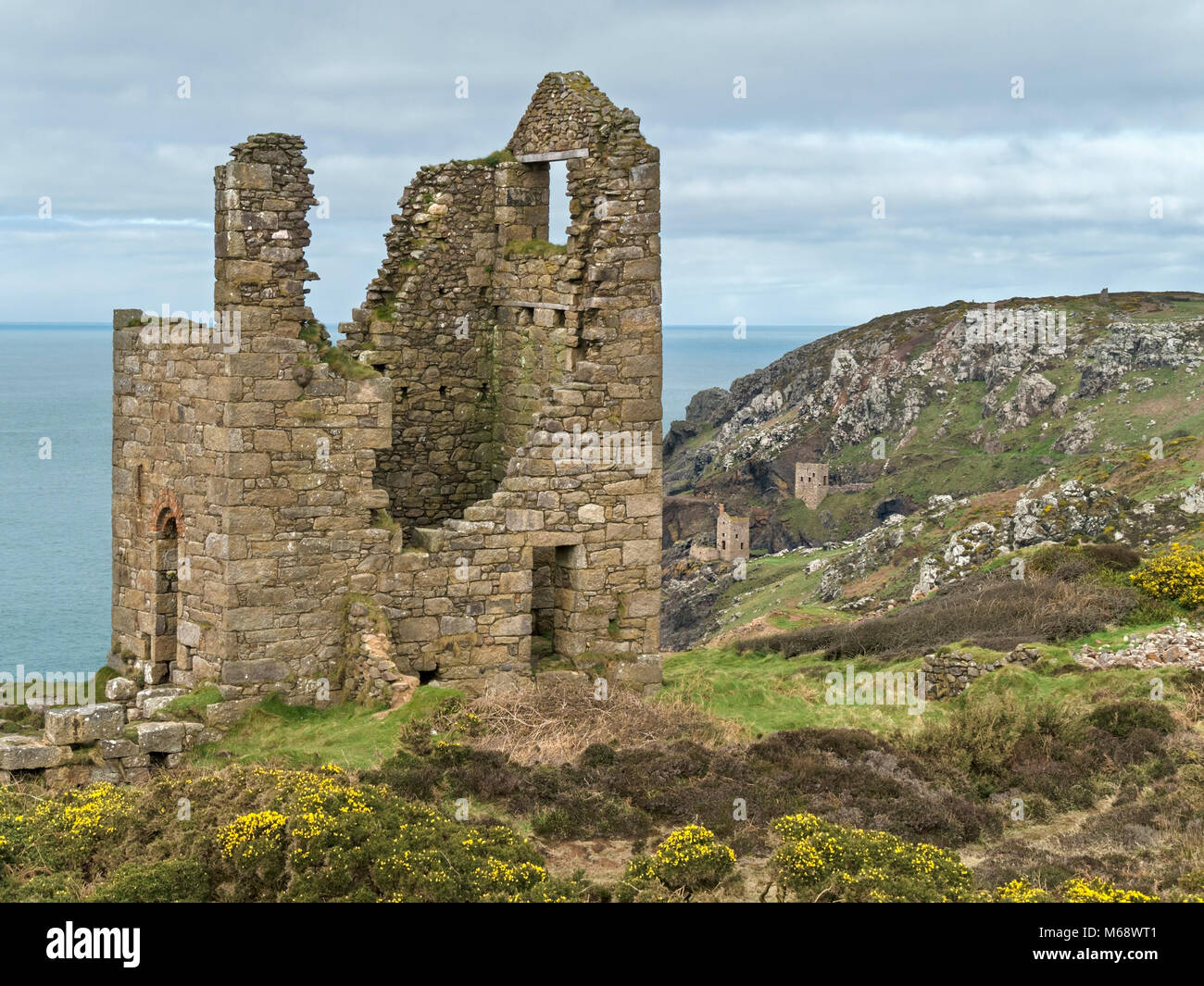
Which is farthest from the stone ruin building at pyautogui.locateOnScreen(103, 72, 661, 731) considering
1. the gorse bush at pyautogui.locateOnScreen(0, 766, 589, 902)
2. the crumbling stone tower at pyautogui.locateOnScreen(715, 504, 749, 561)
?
the crumbling stone tower at pyautogui.locateOnScreen(715, 504, 749, 561)

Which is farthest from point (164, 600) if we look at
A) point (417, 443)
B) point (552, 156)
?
point (552, 156)

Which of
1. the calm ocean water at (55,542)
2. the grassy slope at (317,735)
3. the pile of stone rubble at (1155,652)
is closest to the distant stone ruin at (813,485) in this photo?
the calm ocean water at (55,542)

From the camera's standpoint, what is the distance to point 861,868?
37.2ft

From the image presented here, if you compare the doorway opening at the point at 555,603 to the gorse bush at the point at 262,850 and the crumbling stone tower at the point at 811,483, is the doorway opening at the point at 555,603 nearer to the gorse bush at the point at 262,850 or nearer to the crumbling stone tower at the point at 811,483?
the gorse bush at the point at 262,850

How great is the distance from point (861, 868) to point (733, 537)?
7633cm

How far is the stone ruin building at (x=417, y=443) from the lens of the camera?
52.5ft

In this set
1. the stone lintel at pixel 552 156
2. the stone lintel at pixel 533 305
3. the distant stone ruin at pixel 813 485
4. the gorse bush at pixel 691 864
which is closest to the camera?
the gorse bush at pixel 691 864

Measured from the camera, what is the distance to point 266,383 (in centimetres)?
1596

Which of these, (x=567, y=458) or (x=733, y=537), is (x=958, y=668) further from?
(x=733, y=537)

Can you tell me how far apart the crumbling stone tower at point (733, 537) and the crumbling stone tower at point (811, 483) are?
8282mm

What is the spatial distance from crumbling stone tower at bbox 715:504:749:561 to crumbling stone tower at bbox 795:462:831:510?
326 inches

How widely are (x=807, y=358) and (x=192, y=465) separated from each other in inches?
4336
